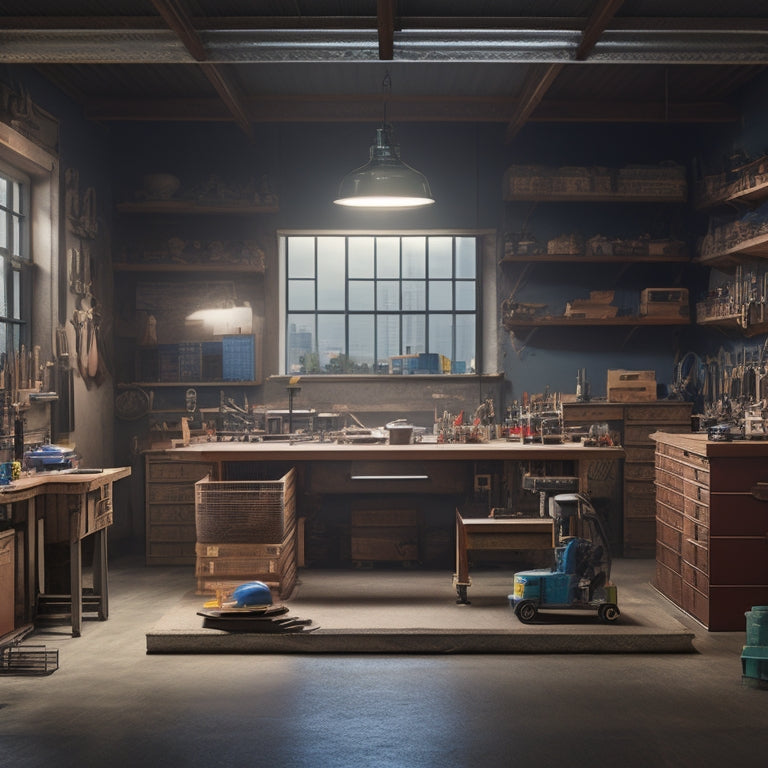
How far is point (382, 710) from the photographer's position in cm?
448

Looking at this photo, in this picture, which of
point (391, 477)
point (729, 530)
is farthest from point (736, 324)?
point (391, 477)

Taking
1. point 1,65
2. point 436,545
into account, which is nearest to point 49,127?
point 1,65

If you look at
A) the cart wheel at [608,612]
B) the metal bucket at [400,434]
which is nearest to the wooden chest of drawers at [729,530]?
the cart wheel at [608,612]

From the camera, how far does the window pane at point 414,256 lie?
9133mm

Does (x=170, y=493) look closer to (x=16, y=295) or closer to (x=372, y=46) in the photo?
(x=16, y=295)

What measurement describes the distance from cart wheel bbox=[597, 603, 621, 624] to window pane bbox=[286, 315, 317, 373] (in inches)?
165

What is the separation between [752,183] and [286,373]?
4468 mm

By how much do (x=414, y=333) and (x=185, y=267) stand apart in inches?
89.8

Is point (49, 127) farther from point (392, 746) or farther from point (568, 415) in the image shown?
point (392, 746)

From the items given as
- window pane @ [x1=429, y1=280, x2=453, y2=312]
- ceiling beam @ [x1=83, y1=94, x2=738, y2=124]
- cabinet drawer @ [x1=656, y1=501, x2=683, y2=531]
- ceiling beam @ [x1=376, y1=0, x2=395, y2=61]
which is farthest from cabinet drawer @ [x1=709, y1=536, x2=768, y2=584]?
ceiling beam @ [x1=83, y1=94, x2=738, y2=124]

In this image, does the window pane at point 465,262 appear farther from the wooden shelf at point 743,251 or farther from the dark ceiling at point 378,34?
the wooden shelf at point 743,251

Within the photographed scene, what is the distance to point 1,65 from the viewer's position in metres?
6.51

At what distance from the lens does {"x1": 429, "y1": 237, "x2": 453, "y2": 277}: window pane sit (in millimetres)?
9156

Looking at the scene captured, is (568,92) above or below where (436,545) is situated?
above
